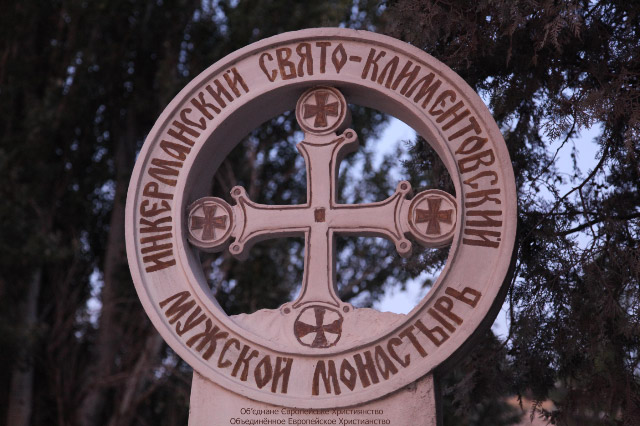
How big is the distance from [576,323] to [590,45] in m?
2.04

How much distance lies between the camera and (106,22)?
13.8 metres

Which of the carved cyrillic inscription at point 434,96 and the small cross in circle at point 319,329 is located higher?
the carved cyrillic inscription at point 434,96

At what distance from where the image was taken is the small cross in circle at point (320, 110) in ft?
18.8

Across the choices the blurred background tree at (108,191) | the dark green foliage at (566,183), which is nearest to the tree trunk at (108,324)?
the blurred background tree at (108,191)

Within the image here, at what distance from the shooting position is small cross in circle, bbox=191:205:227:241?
5.60 m

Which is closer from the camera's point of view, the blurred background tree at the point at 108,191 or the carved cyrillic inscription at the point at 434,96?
the carved cyrillic inscription at the point at 434,96

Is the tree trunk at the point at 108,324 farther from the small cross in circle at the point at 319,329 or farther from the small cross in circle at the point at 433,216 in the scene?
the small cross in circle at the point at 433,216

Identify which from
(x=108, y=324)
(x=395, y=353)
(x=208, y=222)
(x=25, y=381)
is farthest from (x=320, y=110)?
(x=25, y=381)

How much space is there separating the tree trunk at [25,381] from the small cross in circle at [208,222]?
750cm

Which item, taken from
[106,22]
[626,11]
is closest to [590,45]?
[626,11]

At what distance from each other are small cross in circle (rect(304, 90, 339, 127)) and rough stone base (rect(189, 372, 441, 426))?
1775 mm

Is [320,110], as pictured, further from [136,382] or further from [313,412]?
[136,382]

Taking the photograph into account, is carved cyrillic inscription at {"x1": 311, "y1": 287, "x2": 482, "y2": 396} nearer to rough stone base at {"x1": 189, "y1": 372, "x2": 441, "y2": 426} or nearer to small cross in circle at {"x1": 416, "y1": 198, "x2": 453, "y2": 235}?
rough stone base at {"x1": 189, "y1": 372, "x2": 441, "y2": 426}

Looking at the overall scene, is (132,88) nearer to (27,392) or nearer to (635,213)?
(27,392)
